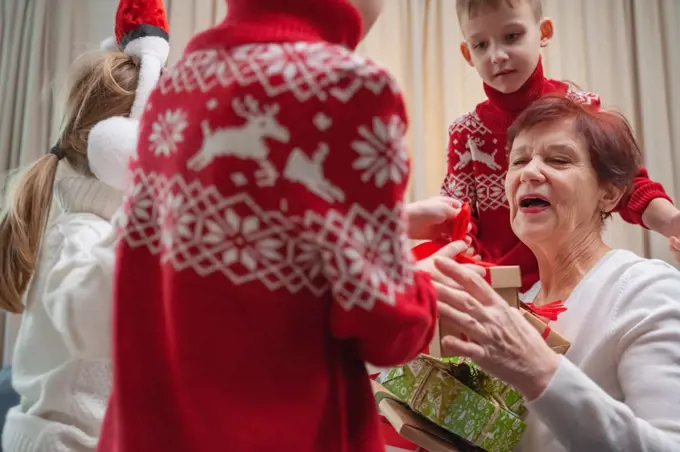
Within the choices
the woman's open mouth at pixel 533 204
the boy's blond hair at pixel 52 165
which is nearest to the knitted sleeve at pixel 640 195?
the woman's open mouth at pixel 533 204

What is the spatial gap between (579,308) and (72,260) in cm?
90

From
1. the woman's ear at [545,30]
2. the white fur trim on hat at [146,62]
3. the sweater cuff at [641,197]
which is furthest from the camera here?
the woman's ear at [545,30]

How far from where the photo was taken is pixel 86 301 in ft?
3.22

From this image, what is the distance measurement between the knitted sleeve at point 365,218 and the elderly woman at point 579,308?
249 mm

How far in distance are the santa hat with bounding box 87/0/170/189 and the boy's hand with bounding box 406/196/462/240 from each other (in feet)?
1.50

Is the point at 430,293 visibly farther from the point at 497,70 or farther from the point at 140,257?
the point at 497,70

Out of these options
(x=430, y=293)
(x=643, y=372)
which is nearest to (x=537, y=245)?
(x=643, y=372)

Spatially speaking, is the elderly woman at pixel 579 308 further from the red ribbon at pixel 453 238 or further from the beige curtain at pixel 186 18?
the beige curtain at pixel 186 18

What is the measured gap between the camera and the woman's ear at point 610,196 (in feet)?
4.21

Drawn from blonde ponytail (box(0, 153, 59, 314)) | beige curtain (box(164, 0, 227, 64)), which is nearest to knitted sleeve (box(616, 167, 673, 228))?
blonde ponytail (box(0, 153, 59, 314))

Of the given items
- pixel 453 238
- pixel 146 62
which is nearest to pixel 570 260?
pixel 453 238

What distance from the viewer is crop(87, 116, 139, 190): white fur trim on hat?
104 centimetres

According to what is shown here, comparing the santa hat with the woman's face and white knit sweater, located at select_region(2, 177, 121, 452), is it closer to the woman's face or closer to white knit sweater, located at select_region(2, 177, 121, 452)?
white knit sweater, located at select_region(2, 177, 121, 452)

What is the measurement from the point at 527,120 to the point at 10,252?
1.05 m
